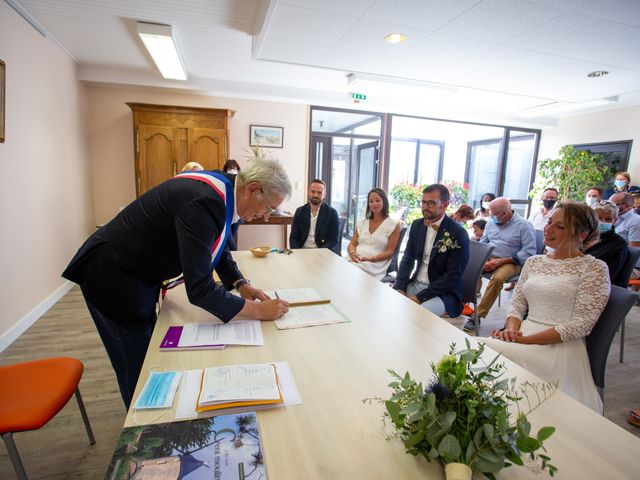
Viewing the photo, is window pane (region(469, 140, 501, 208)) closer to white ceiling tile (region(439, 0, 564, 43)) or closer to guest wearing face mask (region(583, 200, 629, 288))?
white ceiling tile (region(439, 0, 564, 43))

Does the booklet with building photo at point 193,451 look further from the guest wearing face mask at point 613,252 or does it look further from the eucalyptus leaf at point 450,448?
the guest wearing face mask at point 613,252

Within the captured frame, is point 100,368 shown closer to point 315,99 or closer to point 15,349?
point 15,349

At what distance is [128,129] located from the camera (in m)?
4.87

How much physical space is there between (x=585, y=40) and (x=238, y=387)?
12.5 ft

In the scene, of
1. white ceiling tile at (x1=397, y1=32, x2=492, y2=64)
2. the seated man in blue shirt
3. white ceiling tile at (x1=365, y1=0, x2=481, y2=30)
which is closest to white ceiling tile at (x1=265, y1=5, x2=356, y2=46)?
white ceiling tile at (x1=365, y1=0, x2=481, y2=30)

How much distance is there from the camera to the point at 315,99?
214 inches

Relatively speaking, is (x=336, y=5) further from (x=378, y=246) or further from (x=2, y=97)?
(x=2, y=97)

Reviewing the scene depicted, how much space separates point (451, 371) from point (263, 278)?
4.63 feet

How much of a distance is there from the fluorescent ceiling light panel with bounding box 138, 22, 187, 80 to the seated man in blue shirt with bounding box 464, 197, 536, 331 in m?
3.59

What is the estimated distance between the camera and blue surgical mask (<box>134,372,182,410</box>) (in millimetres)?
854

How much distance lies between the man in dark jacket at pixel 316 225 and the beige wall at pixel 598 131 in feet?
16.9

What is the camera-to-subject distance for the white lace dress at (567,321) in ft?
5.06

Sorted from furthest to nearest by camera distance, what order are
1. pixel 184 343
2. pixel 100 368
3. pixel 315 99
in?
pixel 315 99, pixel 100 368, pixel 184 343

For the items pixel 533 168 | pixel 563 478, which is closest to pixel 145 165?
pixel 563 478
